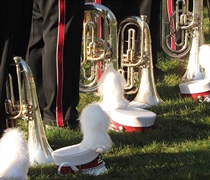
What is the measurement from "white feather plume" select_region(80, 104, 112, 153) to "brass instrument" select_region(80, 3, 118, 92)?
107 cm

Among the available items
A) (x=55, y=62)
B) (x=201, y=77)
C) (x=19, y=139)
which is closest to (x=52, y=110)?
(x=55, y=62)

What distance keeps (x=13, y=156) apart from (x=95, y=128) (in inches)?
15.8

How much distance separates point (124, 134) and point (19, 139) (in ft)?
3.63

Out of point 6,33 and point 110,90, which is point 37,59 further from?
point 6,33

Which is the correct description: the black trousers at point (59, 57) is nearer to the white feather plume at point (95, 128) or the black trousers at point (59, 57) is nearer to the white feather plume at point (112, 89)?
the white feather plume at point (112, 89)

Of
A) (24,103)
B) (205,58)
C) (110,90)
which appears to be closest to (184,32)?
(205,58)

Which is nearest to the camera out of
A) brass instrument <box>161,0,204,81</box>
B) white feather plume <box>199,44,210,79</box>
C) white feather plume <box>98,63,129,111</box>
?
white feather plume <box>98,63,129,111</box>

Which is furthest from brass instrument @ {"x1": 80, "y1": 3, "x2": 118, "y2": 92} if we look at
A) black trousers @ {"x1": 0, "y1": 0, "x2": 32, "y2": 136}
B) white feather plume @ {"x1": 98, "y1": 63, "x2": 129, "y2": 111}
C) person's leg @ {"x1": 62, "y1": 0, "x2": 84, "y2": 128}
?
black trousers @ {"x1": 0, "y1": 0, "x2": 32, "y2": 136}

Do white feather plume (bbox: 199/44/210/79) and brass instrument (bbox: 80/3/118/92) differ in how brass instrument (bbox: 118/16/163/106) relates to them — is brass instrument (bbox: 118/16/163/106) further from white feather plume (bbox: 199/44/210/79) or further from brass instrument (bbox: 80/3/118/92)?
white feather plume (bbox: 199/44/210/79)

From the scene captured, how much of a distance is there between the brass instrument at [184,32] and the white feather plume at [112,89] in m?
1.14

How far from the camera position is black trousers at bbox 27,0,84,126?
12.1ft

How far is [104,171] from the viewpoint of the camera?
3.23 m

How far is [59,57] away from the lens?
3.74 metres

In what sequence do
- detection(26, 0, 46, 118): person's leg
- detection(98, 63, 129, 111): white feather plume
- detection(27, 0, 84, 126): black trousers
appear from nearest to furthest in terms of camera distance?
detection(27, 0, 84, 126): black trousers, detection(98, 63, 129, 111): white feather plume, detection(26, 0, 46, 118): person's leg
